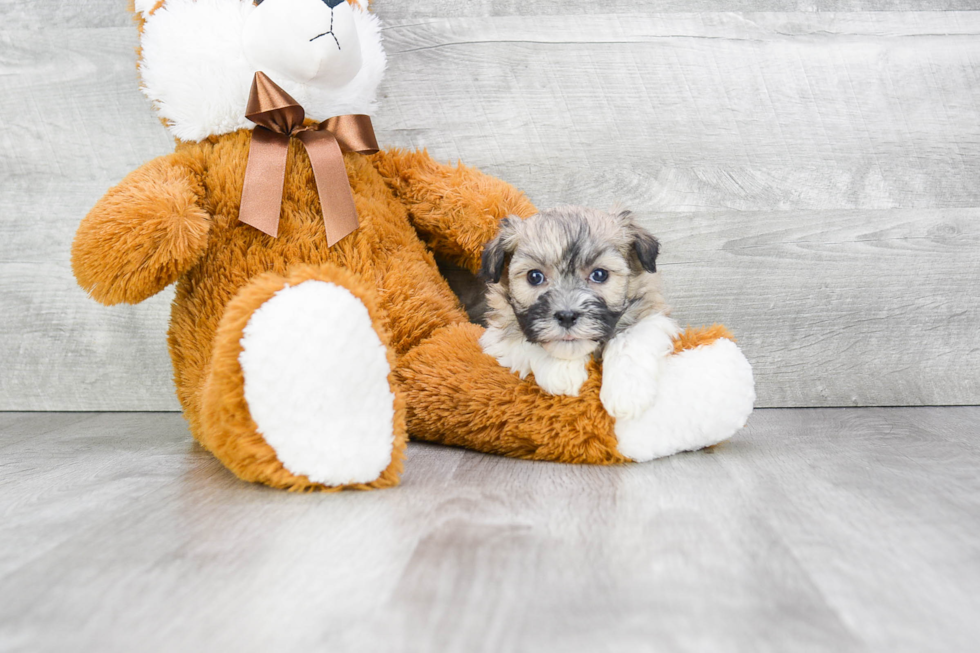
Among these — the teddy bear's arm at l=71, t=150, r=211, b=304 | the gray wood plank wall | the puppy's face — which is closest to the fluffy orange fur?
the teddy bear's arm at l=71, t=150, r=211, b=304

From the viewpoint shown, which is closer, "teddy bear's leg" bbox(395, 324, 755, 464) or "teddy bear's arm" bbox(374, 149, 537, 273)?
"teddy bear's leg" bbox(395, 324, 755, 464)

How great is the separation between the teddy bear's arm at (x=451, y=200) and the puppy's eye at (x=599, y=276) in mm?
439

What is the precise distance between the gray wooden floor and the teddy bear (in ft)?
0.30

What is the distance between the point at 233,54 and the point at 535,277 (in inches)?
31.8

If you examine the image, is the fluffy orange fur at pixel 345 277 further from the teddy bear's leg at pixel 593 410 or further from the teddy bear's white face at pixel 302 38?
the teddy bear's white face at pixel 302 38

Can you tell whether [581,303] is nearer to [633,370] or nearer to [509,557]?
[633,370]

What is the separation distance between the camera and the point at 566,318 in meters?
1.42

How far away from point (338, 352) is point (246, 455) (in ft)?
0.83

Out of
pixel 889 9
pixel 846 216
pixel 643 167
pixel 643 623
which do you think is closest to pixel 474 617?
pixel 643 623

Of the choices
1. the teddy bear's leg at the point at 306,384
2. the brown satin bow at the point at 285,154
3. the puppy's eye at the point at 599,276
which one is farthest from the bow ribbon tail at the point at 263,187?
the puppy's eye at the point at 599,276

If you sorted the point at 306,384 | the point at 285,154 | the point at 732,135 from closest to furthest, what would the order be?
the point at 306,384, the point at 285,154, the point at 732,135

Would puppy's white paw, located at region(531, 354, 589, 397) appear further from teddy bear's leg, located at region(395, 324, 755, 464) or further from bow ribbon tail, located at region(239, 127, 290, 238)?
bow ribbon tail, located at region(239, 127, 290, 238)

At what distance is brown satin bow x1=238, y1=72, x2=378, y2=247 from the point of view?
1603 mm

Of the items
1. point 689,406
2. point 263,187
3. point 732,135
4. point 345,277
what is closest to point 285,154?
point 263,187
